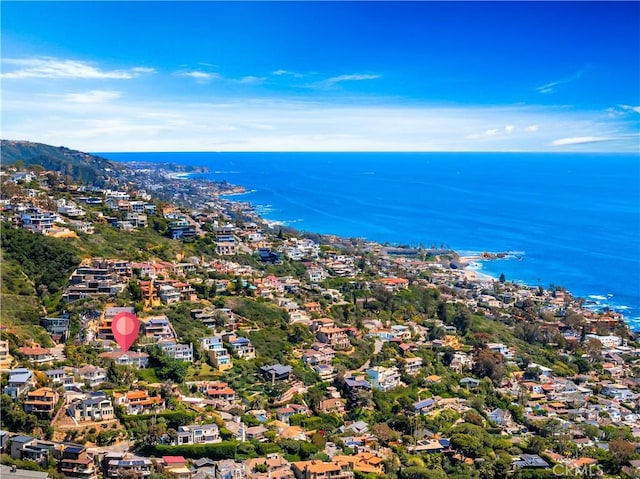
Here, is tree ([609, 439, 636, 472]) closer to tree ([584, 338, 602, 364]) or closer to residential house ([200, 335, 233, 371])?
tree ([584, 338, 602, 364])

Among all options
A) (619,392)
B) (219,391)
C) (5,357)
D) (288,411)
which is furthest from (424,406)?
(5,357)

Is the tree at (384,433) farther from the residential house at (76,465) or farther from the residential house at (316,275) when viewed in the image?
the residential house at (316,275)

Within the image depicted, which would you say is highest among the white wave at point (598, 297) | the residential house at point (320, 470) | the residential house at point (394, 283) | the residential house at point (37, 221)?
the residential house at point (37, 221)

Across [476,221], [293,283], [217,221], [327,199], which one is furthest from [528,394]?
[327,199]

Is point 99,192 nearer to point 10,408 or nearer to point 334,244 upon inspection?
point 334,244

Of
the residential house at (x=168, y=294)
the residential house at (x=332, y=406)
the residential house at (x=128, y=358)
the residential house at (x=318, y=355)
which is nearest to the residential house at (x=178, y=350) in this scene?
the residential house at (x=128, y=358)
